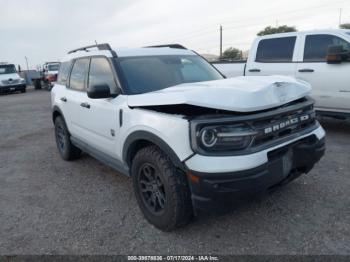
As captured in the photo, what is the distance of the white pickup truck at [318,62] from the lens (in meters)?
5.58

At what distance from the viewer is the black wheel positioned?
16.9 ft

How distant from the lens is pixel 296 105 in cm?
292

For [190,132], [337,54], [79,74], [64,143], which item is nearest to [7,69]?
[64,143]

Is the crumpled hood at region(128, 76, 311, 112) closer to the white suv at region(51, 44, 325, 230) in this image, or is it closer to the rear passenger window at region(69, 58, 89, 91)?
the white suv at region(51, 44, 325, 230)

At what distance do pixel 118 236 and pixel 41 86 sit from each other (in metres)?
26.2

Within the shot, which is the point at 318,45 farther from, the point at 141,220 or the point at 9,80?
the point at 9,80

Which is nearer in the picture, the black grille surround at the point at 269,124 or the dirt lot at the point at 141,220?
the black grille surround at the point at 269,124

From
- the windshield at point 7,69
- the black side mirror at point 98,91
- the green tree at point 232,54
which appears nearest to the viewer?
the black side mirror at point 98,91

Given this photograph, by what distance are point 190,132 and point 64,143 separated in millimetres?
3548

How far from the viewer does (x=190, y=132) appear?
241 cm

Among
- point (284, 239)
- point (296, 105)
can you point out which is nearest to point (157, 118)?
point (296, 105)

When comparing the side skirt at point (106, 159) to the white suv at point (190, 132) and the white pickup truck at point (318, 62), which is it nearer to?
the white suv at point (190, 132)

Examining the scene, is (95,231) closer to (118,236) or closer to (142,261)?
(118,236)

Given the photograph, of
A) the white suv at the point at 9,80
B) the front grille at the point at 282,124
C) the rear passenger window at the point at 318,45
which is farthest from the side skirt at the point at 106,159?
the white suv at the point at 9,80
